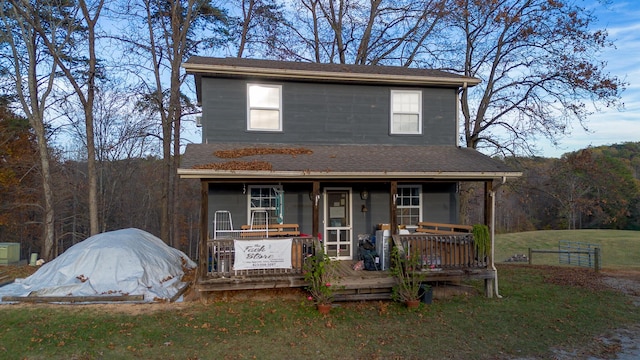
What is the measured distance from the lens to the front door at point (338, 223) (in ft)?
36.0

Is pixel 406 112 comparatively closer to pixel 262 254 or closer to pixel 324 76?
pixel 324 76

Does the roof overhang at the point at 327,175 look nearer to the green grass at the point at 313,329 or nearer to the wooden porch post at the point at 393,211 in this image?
the wooden porch post at the point at 393,211

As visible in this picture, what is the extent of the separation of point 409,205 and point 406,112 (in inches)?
109

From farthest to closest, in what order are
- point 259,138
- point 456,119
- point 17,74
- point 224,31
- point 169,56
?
point 224,31, point 169,56, point 17,74, point 456,119, point 259,138

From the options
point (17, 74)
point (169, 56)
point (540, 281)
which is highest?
point (169, 56)

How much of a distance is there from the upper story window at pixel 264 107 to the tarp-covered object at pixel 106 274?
442 centimetres

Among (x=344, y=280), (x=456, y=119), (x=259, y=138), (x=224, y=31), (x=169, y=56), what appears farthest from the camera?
(x=224, y=31)

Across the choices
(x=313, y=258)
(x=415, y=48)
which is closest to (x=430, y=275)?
(x=313, y=258)

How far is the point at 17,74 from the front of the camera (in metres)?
16.2

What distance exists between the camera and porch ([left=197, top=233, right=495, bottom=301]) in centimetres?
816

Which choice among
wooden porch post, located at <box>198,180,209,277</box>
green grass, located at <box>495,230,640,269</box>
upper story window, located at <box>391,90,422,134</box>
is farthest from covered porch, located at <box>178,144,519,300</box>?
green grass, located at <box>495,230,640,269</box>

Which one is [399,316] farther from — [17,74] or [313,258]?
[17,74]

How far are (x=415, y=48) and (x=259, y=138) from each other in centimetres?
1257

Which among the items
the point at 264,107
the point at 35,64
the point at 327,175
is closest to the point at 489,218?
the point at 327,175
